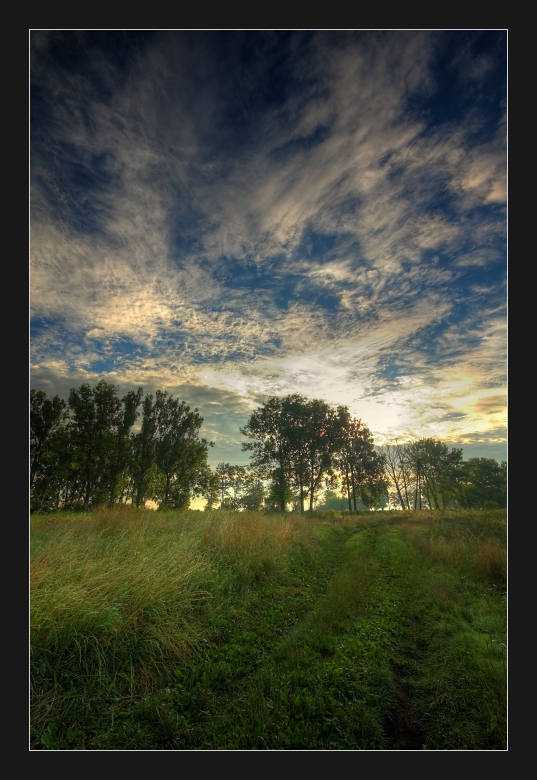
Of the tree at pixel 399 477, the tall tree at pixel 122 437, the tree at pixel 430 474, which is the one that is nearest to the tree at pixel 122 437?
the tall tree at pixel 122 437

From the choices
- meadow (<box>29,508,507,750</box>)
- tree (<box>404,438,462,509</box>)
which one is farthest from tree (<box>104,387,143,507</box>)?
tree (<box>404,438,462,509</box>)

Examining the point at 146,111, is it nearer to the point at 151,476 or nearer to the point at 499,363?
the point at 499,363

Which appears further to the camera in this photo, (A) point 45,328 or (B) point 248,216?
(B) point 248,216

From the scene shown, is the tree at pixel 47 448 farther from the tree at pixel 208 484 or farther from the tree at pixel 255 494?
the tree at pixel 255 494

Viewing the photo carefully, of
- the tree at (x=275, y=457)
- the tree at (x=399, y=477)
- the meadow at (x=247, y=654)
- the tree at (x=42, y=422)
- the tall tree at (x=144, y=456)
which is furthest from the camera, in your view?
the tree at (x=399, y=477)

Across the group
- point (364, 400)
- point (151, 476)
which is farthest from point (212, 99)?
point (151, 476)

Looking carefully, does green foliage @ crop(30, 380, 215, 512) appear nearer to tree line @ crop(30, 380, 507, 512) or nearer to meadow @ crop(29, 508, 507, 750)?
tree line @ crop(30, 380, 507, 512)

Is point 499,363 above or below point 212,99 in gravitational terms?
below
